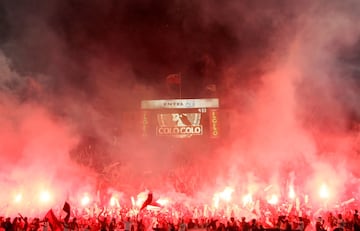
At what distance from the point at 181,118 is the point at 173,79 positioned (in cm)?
322

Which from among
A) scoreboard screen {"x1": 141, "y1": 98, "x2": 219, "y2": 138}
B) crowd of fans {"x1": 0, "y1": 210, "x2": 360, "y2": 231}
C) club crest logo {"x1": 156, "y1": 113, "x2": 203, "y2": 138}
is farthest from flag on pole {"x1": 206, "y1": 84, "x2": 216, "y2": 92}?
crowd of fans {"x1": 0, "y1": 210, "x2": 360, "y2": 231}

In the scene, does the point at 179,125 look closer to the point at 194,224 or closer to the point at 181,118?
the point at 181,118

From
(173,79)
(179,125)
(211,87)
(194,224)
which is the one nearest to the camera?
(194,224)

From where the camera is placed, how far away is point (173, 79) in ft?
77.5

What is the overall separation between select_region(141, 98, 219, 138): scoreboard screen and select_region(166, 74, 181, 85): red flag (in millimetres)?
1811

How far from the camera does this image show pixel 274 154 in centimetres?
1912

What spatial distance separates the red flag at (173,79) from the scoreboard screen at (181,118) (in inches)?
71.3

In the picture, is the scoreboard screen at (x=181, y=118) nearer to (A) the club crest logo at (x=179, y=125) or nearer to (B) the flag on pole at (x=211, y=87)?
(A) the club crest logo at (x=179, y=125)

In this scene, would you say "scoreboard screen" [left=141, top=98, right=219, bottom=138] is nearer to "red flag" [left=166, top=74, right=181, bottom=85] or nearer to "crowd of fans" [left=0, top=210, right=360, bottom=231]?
"red flag" [left=166, top=74, right=181, bottom=85]

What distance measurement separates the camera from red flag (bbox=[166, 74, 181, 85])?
77.2 feet

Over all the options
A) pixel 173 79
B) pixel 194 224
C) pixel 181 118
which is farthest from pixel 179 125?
pixel 194 224

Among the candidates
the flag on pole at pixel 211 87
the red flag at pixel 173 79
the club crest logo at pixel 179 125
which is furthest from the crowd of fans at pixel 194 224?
the red flag at pixel 173 79

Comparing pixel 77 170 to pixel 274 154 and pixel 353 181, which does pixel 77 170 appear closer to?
pixel 274 154

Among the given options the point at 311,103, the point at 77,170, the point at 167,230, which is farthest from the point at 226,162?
the point at 167,230
